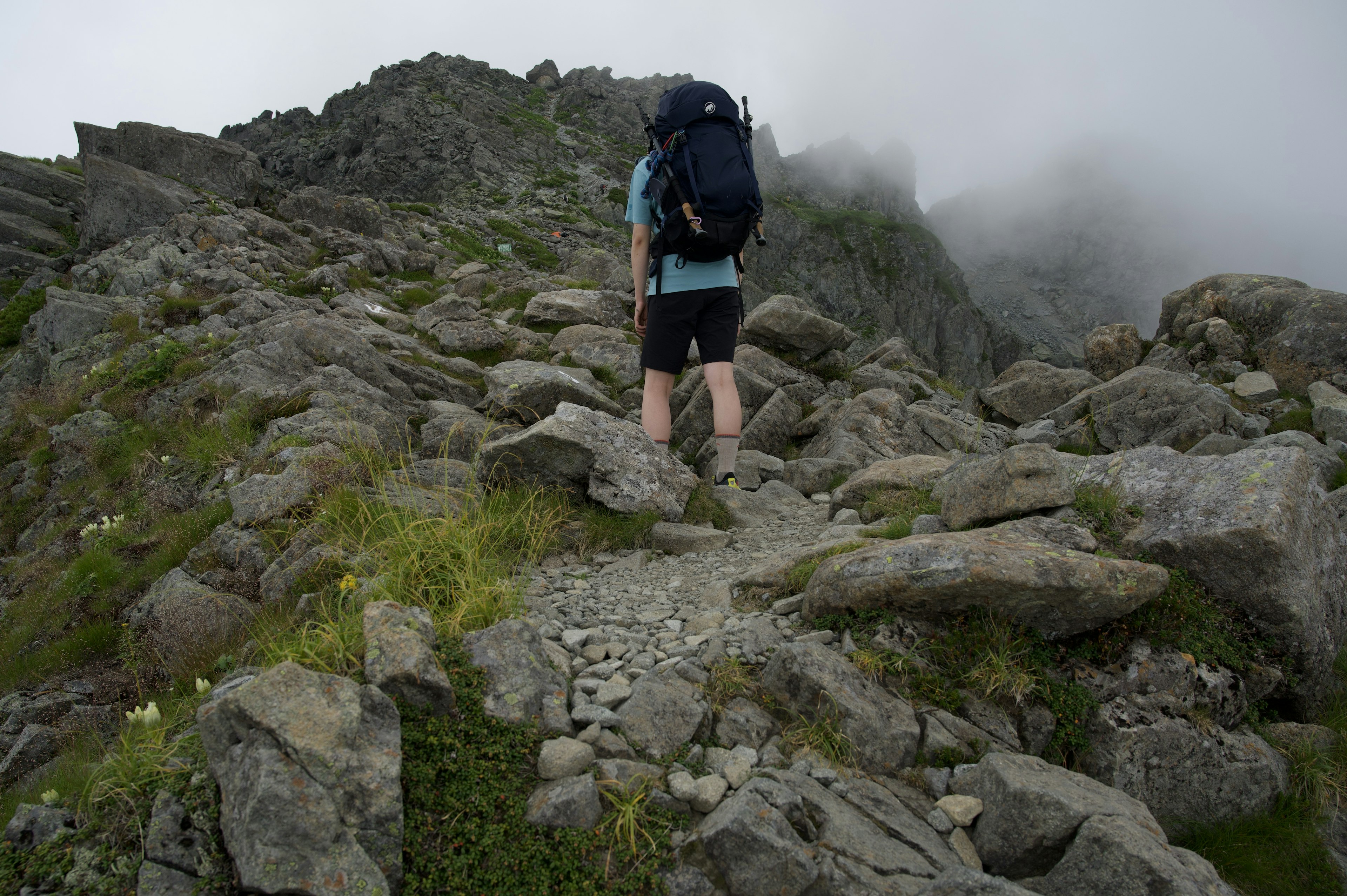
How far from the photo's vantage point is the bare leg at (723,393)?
7570mm

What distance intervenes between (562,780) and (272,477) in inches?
206

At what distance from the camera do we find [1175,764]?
409 cm

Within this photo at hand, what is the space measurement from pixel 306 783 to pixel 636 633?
2457mm

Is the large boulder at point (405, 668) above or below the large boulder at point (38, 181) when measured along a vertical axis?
below

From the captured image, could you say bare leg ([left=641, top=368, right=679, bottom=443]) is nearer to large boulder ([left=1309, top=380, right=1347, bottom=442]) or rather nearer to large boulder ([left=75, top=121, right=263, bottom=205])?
large boulder ([left=1309, top=380, right=1347, bottom=442])

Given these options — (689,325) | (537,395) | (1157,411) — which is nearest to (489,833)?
(689,325)

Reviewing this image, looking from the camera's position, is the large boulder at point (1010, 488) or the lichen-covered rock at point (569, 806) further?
the large boulder at point (1010, 488)

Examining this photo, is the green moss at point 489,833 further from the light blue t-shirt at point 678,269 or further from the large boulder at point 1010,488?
the light blue t-shirt at point 678,269

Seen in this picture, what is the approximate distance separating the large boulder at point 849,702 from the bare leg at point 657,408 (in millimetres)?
3993

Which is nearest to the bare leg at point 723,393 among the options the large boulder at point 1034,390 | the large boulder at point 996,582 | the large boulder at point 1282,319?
the large boulder at point 996,582

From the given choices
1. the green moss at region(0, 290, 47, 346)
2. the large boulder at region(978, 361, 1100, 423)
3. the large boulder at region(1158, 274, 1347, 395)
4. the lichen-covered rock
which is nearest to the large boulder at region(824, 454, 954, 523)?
the lichen-covered rock

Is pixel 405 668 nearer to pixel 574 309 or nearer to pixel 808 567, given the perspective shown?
pixel 808 567

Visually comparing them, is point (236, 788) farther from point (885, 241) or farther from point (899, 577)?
point (885, 241)

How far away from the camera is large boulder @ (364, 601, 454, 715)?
328 centimetres
